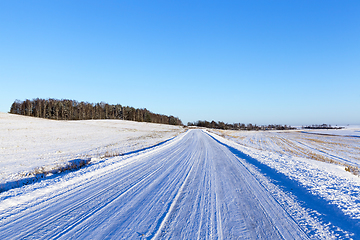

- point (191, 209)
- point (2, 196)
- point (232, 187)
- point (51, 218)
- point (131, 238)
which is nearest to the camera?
point (131, 238)

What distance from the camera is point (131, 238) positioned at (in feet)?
10.5

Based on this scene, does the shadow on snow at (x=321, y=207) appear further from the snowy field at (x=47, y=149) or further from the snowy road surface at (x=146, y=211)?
the snowy field at (x=47, y=149)

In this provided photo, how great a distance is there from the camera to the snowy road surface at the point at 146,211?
11.1ft

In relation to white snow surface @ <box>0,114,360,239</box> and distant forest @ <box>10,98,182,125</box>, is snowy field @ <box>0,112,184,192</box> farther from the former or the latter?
distant forest @ <box>10,98,182,125</box>

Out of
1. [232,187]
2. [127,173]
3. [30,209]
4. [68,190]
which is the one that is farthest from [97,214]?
[232,187]

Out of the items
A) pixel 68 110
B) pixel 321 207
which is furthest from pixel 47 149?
pixel 68 110

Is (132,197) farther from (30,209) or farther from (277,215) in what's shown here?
(277,215)

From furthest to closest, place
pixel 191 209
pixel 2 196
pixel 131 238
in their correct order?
pixel 2 196 → pixel 191 209 → pixel 131 238

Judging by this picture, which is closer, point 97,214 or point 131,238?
point 131,238

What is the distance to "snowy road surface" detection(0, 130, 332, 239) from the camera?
11.1 feet

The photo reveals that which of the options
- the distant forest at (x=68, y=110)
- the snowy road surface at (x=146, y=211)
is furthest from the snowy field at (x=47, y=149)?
the distant forest at (x=68, y=110)

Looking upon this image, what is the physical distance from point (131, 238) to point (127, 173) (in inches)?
183

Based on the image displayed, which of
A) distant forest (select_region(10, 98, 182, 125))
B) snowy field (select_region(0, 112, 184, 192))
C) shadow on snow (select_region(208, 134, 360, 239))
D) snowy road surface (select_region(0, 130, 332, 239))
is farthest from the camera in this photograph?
distant forest (select_region(10, 98, 182, 125))

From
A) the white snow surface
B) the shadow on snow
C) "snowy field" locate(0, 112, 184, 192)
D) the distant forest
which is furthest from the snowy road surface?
the distant forest
